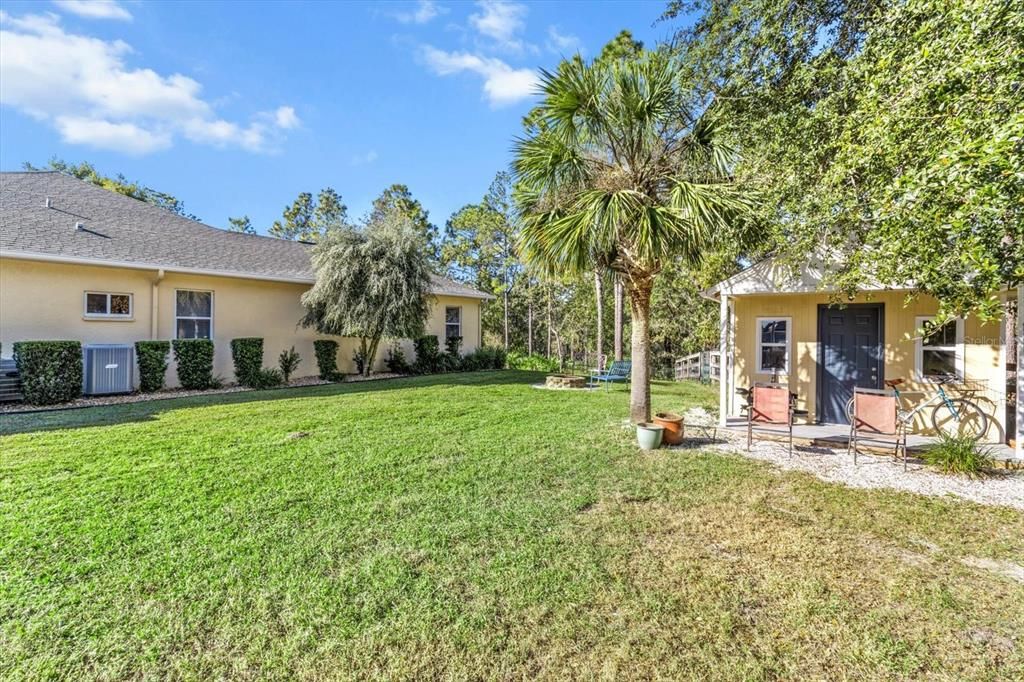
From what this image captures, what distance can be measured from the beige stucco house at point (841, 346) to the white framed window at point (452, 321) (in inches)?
424

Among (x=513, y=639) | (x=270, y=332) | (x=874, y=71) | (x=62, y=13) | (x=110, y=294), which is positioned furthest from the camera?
(x=270, y=332)

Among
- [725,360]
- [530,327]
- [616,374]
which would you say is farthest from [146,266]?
[530,327]

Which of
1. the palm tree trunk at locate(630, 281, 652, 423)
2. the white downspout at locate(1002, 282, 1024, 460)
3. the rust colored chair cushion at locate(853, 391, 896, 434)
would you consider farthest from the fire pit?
the white downspout at locate(1002, 282, 1024, 460)

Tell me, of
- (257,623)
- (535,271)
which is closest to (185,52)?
(535,271)

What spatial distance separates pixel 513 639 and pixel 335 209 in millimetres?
36559

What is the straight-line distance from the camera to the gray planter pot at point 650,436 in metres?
6.46

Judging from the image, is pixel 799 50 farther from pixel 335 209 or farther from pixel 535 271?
pixel 335 209

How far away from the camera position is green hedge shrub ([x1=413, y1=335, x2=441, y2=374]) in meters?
16.0

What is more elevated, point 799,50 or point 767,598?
point 799,50

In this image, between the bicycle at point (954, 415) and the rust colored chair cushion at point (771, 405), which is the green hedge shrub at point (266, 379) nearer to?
the rust colored chair cushion at point (771, 405)

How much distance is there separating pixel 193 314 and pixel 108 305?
1.65 meters

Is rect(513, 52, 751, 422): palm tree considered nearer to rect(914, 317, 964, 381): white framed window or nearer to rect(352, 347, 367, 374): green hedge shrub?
rect(914, 317, 964, 381): white framed window

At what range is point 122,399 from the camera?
32.1 feet

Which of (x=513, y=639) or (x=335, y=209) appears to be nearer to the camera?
(x=513, y=639)
